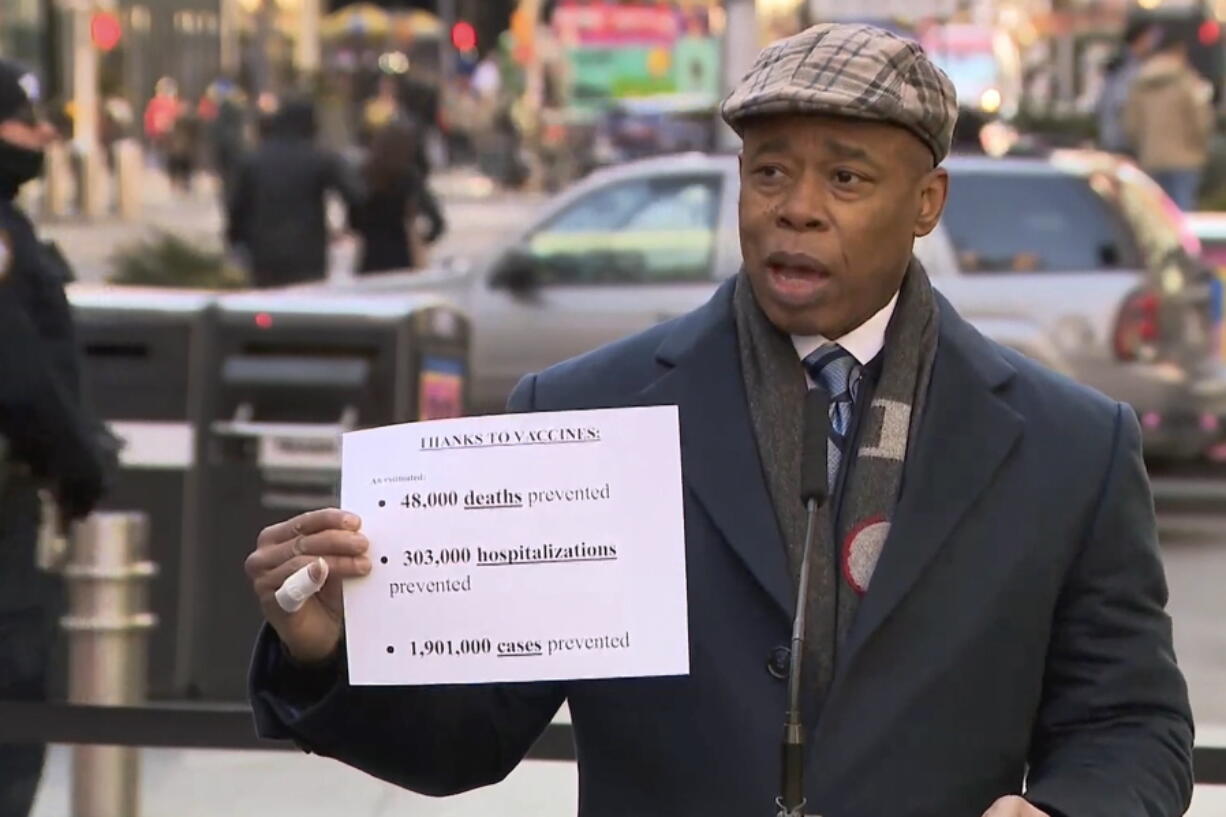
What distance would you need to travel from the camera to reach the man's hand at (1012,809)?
2383mm

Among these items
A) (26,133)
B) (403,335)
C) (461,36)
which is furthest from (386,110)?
(461,36)

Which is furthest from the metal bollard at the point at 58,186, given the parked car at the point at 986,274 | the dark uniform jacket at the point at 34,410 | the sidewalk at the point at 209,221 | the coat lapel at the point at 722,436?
the coat lapel at the point at 722,436

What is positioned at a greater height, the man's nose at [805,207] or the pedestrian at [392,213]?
the man's nose at [805,207]

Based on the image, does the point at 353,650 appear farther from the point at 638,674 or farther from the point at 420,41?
the point at 420,41

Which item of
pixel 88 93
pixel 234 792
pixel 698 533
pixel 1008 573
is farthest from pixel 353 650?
pixel 88 93

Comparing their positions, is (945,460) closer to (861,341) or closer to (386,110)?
(861,341)

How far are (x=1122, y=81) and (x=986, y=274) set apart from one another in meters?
10.7

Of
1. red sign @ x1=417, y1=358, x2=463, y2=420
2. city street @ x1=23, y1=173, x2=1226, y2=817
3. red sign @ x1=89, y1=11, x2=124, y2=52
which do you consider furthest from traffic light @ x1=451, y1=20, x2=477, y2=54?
red sign @ x1=417, y1=358, x2=463, y2=420

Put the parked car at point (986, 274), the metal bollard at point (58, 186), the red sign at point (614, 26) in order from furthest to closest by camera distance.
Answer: the red sign at point (614, 26) < the metal bollard at point (58, 186) < the parked car at point (986, 274)

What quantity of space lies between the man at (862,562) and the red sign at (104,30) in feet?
124

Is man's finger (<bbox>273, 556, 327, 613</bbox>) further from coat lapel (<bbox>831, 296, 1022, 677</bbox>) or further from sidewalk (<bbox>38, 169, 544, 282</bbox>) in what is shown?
sidewalk (<bbox>38, 169, 544, 282</bbox>)

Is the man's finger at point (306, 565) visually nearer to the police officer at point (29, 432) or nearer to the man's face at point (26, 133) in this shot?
the police officer at point (29, 432)

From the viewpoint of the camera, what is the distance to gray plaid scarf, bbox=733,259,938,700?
8.13 ft

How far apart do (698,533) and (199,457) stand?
239 inches
